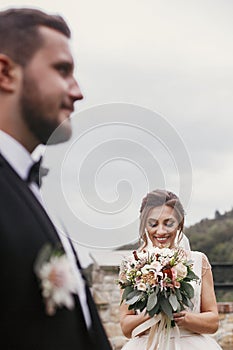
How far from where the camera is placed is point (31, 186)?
4.15ft

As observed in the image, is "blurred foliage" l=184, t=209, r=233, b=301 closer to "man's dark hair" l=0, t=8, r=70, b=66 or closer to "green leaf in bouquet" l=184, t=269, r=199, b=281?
"green leaf in bouquet" l=184, t=269, r=199, b=281

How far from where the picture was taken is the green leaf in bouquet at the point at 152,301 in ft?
12.3

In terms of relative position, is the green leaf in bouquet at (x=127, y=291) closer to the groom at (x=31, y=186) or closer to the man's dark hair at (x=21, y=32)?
the groom at (x=31, y=186)

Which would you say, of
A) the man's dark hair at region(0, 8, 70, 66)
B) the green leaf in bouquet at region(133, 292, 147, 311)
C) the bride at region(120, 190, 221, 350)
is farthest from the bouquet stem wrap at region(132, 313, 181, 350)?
the man's dark hair at region(0, 8, 70, 66)

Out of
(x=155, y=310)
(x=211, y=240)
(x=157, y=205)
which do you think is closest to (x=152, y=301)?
(x=155, y=310)

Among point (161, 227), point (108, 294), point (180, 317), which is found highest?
point (161, 227)

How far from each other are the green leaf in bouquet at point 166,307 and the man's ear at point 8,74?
8.92 feet

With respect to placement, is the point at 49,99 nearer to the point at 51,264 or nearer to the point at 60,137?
the point at 60,137

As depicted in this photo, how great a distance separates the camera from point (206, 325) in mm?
3938

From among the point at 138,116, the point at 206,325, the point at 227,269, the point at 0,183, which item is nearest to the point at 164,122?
the point at 138,116

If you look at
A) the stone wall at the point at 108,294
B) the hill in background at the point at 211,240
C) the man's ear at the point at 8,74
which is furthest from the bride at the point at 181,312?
the hill in background at the point at 211,240

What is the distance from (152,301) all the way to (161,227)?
42 cm

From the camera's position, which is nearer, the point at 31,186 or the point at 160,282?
the point at 31,186

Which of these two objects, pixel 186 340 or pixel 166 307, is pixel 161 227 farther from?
pixel 186 340
